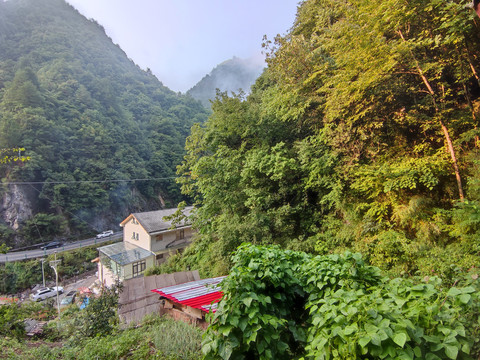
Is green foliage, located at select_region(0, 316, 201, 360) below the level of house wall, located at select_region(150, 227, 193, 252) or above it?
above

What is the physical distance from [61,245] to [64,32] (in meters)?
55.5

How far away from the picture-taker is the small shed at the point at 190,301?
149 inches

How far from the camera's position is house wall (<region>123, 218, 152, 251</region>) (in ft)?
64.6

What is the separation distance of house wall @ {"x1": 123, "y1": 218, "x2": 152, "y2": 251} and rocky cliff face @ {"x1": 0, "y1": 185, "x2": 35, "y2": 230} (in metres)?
15.2

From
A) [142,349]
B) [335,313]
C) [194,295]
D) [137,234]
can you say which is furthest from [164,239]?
[335,313]

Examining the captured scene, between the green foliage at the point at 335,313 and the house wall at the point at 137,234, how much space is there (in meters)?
19.5

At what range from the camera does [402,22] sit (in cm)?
430

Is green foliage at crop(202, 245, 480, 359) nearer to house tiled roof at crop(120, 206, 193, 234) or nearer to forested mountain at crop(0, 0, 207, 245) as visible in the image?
house tiled roof at crop(120, 206, 193, 234)

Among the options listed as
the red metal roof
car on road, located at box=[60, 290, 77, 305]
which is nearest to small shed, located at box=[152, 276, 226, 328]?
the red metal roof

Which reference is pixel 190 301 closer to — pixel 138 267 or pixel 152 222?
pixel 138 267

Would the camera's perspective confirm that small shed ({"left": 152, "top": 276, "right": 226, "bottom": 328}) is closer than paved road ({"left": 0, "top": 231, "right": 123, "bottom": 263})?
Yes

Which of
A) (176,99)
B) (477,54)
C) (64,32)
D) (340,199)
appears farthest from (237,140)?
(64,32)

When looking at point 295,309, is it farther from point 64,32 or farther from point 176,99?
point 64,32

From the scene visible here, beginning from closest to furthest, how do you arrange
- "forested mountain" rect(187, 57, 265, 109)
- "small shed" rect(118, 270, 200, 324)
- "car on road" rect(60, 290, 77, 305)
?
"small shed" rect(118, 270, 200, 324), "car on road" rect(60, 290, 77, 305), "forested mountain" rect(187, 57, 265, 109)
